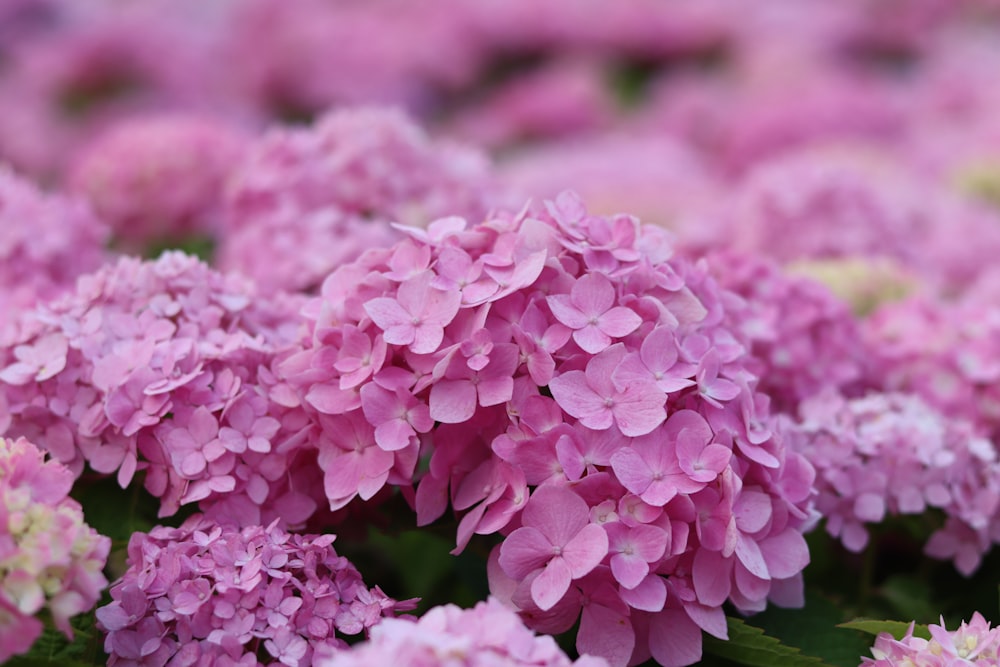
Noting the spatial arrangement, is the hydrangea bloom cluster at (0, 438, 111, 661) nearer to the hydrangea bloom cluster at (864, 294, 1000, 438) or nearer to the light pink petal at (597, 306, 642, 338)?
the light pink petal at (597, 306, 642, 338)

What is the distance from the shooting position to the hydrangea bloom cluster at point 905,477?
4.13 feet

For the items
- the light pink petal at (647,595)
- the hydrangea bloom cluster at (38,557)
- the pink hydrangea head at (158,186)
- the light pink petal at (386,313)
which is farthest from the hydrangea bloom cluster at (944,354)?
the pink hydrangea head at (158,186)

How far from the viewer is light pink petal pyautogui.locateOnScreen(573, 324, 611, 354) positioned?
1.03 metres

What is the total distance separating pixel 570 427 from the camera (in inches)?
39.4

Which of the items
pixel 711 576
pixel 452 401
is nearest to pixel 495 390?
pixel 452 401

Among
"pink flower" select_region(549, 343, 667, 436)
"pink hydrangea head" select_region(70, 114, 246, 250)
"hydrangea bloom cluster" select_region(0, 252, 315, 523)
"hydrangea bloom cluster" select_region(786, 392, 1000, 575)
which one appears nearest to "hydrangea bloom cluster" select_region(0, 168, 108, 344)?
"hydrangea bloom cluster" select_region(0, 252, 315, 523)

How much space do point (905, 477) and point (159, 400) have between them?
0.81 m

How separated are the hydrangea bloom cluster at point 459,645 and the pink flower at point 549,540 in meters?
0.10

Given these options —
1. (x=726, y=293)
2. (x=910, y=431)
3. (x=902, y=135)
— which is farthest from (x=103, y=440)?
(x=902, y=135)

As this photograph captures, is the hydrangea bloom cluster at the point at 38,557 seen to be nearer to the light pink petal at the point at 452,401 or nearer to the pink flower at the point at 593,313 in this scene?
the light pink petal at the point at 452,401

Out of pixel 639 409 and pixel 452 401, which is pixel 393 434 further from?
pixel 639 409

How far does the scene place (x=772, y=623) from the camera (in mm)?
1158

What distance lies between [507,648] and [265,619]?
0.82 ft

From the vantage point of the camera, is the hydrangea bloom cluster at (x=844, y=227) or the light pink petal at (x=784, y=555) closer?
the light pink petal at (x=784, y=555)
